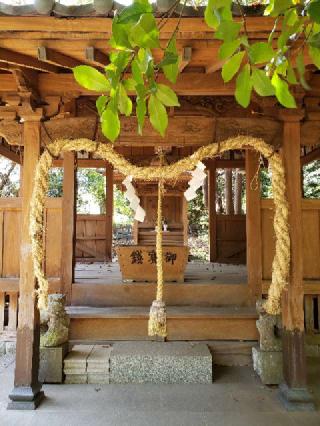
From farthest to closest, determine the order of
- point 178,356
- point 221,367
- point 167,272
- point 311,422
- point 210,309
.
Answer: point 167,272
point 210,309
point 221,367
point 178,356
point 311,422

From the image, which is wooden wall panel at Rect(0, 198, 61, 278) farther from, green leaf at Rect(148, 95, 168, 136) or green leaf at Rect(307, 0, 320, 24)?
green leaf at Rect(307, 0, 320, 24)

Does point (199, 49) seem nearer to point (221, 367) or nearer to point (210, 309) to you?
point (210, 309)

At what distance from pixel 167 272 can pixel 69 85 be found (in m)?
3.02

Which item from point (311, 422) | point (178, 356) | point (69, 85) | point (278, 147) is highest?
point (69, 85)

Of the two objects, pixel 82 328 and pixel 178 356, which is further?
pixel 82 328

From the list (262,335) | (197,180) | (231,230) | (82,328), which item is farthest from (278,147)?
(231,230)

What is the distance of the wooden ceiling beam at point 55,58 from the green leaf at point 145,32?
2265 millimetres

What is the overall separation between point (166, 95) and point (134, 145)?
2582 mm

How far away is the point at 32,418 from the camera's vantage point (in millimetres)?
3148

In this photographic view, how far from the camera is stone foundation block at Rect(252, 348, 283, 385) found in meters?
3.80

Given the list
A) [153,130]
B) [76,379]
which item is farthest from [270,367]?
[153,130]

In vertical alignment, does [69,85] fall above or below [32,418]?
above

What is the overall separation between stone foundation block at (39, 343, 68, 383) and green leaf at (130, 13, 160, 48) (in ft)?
12.5

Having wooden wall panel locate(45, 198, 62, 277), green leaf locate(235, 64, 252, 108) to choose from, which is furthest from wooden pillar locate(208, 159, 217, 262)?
green leaf locate(235, 64, 252, 108)
